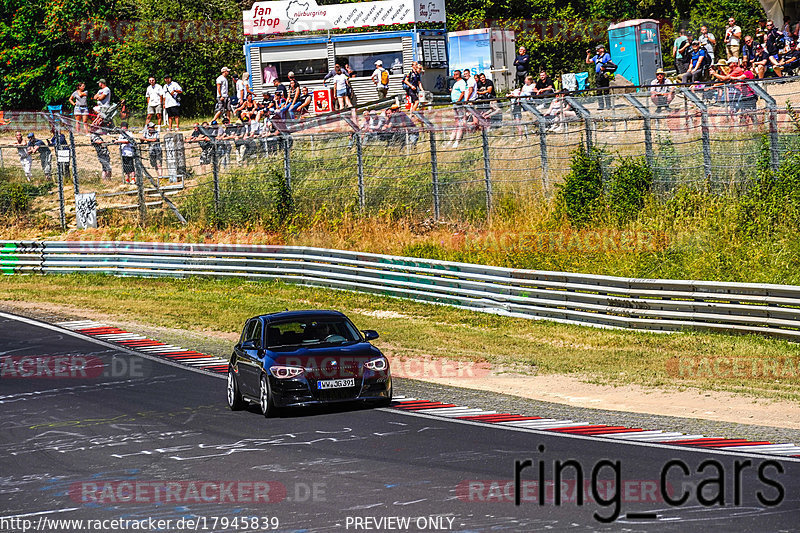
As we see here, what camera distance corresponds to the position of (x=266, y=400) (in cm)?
1420

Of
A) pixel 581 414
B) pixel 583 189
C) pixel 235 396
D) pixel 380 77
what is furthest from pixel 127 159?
pixel 581 414

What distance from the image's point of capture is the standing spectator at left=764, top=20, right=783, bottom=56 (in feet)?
91.0

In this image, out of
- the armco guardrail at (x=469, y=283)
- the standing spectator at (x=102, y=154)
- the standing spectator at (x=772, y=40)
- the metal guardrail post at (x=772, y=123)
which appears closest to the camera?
the armco guardrail at (x=469, y=283)

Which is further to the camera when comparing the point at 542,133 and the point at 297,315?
the point at 542,133

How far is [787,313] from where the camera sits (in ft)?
59.6

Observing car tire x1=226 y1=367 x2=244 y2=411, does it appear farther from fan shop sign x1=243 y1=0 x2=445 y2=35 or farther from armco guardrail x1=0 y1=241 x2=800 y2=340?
fan shop sign x1=243 y1=0 x2=445 y2=35

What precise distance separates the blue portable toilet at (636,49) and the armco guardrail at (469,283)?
45.5ft

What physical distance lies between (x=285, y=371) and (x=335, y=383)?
0.63 meters

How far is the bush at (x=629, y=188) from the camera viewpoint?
80.9 ft

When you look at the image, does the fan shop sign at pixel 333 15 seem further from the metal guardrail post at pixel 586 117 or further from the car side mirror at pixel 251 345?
the car side mirror at pixel 251 345

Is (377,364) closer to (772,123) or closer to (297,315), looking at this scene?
(297,315)

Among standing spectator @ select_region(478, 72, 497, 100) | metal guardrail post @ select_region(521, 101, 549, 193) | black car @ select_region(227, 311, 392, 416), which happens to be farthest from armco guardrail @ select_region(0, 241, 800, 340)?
black car @ select_region(227, 311, 392, 416)

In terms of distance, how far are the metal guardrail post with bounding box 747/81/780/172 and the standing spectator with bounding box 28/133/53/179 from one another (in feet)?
76.5

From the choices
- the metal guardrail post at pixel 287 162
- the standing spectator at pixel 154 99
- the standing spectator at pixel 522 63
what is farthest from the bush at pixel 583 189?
the standing spectator at pixel 154 99
